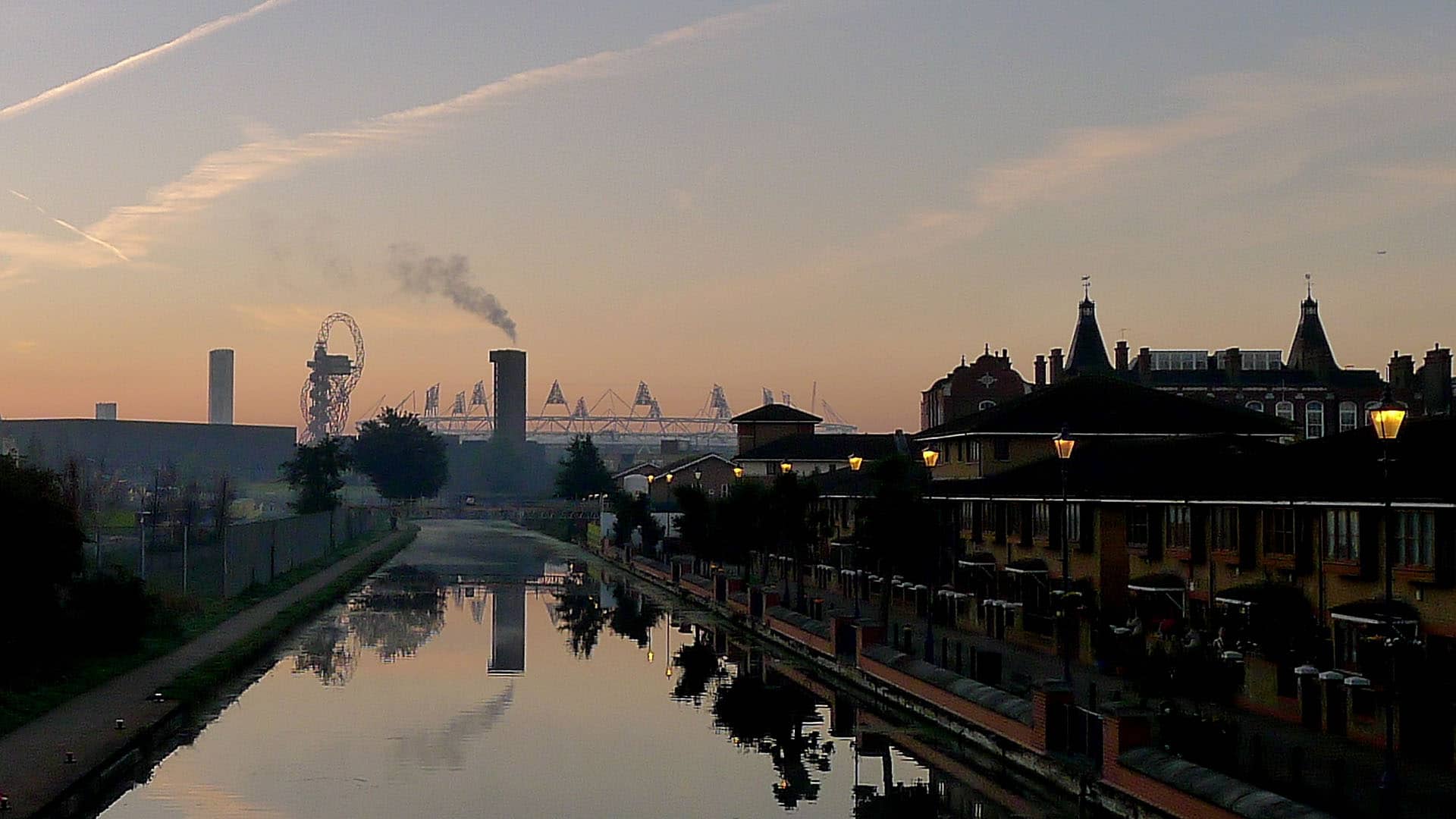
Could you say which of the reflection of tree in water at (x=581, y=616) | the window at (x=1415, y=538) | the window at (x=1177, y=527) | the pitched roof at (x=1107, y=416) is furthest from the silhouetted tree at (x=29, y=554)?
the pitched roof at (x=1107, y=416)

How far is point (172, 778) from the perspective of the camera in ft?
94.4

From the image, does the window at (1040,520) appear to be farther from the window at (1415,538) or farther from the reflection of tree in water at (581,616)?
the window at (1415,538)

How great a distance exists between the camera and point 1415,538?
93.1 ft

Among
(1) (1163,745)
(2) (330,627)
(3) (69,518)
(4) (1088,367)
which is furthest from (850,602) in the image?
(4) (1088,367)

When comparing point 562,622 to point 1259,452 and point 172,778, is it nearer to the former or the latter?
point 1259,452

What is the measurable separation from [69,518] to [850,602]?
33.2 m

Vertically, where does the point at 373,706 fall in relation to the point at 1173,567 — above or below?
below

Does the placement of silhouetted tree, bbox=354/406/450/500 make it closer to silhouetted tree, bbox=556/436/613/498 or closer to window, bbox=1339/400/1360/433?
silhouetted tree, bbox=556/436/613/498

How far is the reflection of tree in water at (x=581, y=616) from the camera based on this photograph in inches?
2200

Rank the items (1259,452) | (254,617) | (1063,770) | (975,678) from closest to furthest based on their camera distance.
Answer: (1063,770), (975,678), (1259,452), (254,617)

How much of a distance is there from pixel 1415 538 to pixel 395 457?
571ft

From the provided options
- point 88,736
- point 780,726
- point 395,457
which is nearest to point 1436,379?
point 780,726

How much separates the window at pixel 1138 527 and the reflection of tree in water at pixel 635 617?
65.1 ft

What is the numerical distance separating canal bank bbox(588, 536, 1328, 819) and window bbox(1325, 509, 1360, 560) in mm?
5663
